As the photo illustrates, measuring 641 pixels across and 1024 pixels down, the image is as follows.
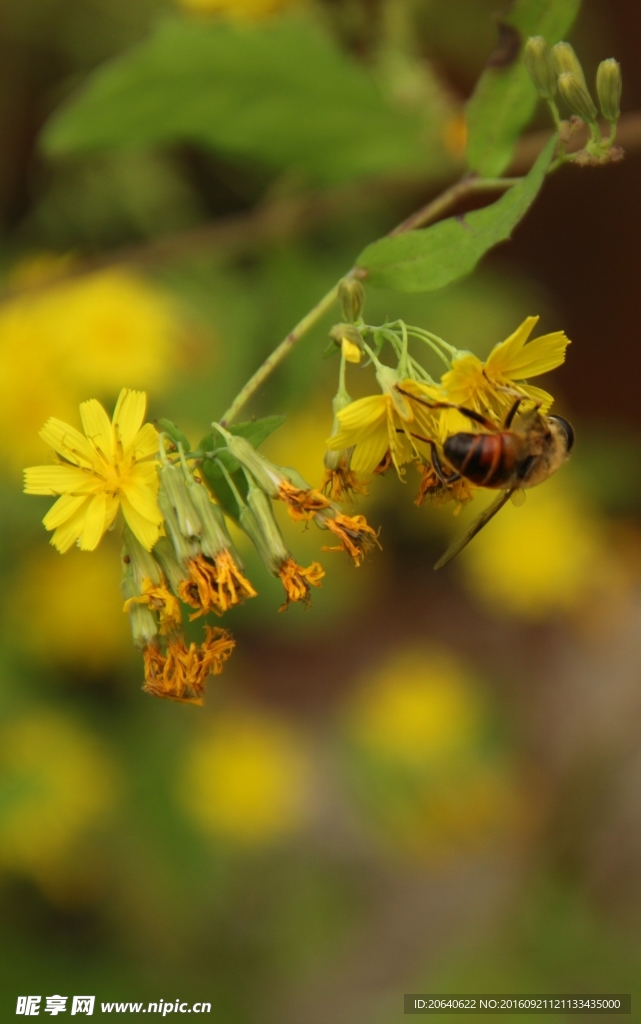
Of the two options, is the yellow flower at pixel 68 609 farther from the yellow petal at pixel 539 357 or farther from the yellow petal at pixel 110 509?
the yellow petal at pixel 539 357

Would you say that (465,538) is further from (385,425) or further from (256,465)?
(256,465)

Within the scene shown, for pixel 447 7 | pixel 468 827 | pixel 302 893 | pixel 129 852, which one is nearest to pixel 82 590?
pixel 129 852

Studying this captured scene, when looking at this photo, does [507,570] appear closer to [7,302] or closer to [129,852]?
[129,852]

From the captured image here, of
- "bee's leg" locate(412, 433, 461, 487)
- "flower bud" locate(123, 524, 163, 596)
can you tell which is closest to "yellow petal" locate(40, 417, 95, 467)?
"flower bud" locate(123, 524, 163, 596)

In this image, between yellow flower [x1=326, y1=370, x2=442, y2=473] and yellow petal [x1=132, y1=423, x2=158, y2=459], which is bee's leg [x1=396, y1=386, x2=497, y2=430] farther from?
yellow petal [x1=132, y1=423, x2=158, y2=459]

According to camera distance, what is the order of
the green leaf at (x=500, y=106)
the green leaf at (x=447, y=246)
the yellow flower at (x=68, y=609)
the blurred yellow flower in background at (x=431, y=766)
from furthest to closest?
the blurred yellow flower in background at (x=431, y=766), the yellow flower at (x=68, y=609), the green leaf at (x=500, y=106), the green leaf at (x=447, y=246)

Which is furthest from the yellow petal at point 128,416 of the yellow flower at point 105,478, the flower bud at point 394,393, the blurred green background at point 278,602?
the blurred green background at point 278,602
